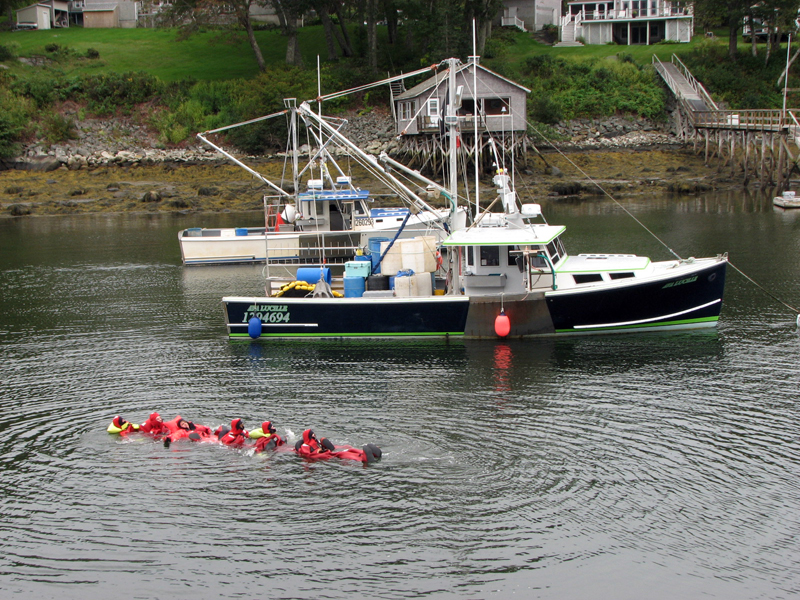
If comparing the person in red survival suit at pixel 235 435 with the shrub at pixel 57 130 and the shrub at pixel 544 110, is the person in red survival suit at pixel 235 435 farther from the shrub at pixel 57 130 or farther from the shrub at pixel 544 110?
the shrub at pixel 57 130

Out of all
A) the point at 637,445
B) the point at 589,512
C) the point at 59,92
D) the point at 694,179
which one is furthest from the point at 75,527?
the point at 59,92

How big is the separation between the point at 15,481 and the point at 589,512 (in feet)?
32.5

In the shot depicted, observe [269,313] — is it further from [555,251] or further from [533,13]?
[533,13]

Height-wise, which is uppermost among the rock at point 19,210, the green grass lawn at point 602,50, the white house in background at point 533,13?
the white house in background at point 533,13

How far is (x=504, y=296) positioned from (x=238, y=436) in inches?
346

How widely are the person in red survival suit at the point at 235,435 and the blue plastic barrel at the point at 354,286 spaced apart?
7.93m

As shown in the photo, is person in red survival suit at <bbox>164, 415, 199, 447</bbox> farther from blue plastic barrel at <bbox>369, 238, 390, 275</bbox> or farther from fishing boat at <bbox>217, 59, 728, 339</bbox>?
blue plastic barrel at <bbox>369, 238, 390, 275</bbox>

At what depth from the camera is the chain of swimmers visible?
1455 centimetres

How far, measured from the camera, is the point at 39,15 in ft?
286

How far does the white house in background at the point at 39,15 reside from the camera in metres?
87.0

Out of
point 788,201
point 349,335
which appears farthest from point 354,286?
point 788,201

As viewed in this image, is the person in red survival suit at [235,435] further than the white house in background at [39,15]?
No

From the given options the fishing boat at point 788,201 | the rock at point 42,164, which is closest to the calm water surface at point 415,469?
the fishing boat at point 788,201

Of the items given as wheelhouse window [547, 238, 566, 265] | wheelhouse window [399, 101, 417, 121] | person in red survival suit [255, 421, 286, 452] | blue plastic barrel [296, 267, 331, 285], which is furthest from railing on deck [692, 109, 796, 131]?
person in red survival suit [255, 421, 286, 452]
